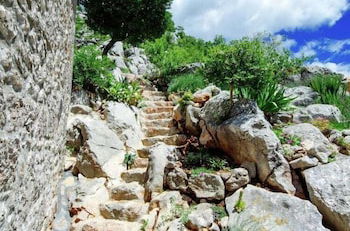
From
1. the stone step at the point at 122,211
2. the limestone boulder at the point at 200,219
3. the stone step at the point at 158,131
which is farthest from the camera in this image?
the stone step at the point at 158,131

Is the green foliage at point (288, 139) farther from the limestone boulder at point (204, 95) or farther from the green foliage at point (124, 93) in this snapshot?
the green foliage at point (124, 93)

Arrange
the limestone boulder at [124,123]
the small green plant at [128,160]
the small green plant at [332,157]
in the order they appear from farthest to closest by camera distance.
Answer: the limestone boulder at [124,123]
the small green plant at [128,160]
the small green plant at [332,157]

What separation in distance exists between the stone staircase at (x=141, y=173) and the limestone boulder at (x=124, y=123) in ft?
0.73

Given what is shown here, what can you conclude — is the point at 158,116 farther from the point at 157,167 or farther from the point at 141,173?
the point at 157,167

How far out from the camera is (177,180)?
5047mm

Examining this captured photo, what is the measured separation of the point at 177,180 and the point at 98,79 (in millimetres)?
3877

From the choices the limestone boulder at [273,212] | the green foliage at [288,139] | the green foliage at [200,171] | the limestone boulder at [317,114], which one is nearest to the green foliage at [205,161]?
the green foliage at [200,171]

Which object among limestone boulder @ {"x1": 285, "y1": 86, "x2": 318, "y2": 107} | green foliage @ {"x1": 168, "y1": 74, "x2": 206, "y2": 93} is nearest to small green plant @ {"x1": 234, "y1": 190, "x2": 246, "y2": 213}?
limestone boulder @ {"x1": 285, "y1": 86, "x2": 318, "y2": 107}

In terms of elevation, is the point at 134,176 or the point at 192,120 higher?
the point at 192,120

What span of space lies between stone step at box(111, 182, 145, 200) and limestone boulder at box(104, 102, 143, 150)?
1547mm

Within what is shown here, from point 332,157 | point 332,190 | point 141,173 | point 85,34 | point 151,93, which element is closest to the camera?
point 332,190

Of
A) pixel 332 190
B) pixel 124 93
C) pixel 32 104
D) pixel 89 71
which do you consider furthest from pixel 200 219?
pixel 89 71

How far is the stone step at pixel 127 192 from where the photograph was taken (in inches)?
207

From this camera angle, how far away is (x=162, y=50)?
15906 millimetres
